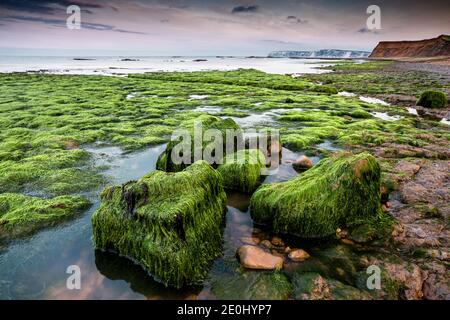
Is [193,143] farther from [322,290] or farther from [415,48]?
[415,48]

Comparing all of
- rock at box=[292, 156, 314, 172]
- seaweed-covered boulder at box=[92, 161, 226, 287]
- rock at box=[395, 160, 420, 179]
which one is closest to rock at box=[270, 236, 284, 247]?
seaweed-covered boulder at box=[92, 161, 226, 287]

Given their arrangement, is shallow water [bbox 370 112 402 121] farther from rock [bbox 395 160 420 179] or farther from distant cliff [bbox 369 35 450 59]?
distant cliff [bbox 369 35 450 59]

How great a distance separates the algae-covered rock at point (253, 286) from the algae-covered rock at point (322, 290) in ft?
0.49

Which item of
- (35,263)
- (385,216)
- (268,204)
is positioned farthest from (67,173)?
(385,216)

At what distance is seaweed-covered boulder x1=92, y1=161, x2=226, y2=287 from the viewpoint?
Result: 15.1 ft

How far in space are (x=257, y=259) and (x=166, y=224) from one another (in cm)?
148

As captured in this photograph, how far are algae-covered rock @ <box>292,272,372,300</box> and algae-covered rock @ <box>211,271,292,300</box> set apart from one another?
0.15 metres

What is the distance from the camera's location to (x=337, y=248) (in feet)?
17.5

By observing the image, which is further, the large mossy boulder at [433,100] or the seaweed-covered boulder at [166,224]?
the large mossy boulder at [433,100]

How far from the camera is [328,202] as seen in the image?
5855 mm

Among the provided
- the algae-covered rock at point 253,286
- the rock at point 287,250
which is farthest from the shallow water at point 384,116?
the algae-covered rock at point 253,286

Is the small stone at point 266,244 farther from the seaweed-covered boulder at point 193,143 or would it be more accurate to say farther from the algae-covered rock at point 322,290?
the seaweed-covered boulder at point 193,143

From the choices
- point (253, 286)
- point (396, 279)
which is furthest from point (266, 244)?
point (396, 279)

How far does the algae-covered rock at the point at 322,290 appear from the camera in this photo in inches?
168
